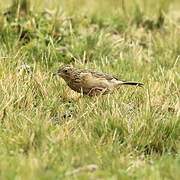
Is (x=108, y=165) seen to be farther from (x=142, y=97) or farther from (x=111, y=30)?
(x=111, y=30)

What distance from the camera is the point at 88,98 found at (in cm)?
641

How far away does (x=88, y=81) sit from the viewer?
21.1 feet

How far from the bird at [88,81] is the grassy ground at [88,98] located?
0.11 m

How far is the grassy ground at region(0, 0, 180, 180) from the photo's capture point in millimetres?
4789

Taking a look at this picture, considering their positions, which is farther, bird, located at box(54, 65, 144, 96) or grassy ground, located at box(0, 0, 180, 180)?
bird, located at box(54, 65, 144, 96)

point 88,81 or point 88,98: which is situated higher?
point 88,81

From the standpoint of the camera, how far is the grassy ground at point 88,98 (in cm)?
479

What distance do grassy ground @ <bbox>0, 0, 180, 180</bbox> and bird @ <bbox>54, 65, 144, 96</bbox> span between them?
0.36 ft

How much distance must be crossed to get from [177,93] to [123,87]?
1.93 ft

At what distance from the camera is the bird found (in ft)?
21.1

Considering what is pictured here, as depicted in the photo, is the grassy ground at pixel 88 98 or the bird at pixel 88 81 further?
the bird at pixel 88 81

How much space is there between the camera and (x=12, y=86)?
627 cm

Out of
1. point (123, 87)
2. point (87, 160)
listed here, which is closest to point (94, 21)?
point (123, 87)

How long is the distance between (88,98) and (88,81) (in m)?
0.17
